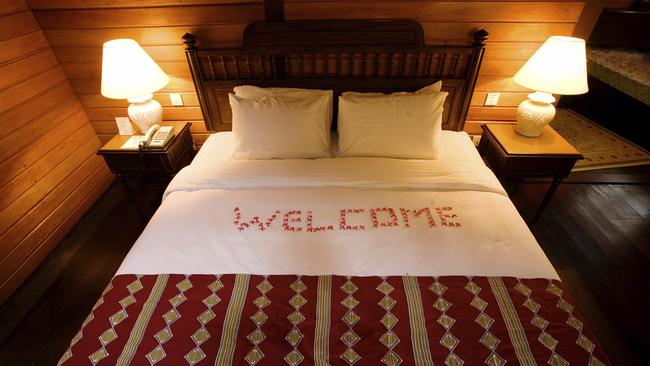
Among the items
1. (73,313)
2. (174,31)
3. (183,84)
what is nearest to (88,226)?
(73,313)

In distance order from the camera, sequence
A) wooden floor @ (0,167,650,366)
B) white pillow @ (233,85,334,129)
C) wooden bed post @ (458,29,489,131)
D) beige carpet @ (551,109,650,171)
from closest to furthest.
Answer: wooden floor @ (0,167,650,366) < wooden bed post @ (458,29,489,131) < white pillow @ (233,85,334,129) < beige carpet @ (551,109,650,171)

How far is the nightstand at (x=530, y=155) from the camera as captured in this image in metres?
1.82

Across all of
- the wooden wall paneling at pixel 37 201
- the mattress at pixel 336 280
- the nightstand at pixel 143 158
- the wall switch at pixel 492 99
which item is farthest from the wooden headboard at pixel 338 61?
the wooden wall paneling at pixel 37 201

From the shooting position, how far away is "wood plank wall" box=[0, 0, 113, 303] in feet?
5.68

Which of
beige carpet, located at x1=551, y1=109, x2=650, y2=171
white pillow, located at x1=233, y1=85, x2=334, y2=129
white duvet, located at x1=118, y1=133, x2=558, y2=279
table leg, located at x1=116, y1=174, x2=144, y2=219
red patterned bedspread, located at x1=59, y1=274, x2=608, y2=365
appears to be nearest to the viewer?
red patterned bedspread, located at x1=59, y1=274, x2=608, y2=365

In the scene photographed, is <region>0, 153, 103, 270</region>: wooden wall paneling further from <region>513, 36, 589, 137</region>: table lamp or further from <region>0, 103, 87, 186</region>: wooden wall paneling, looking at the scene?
<region>513, 36, 589, 137</region>: table lamp

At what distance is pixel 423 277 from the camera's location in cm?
117

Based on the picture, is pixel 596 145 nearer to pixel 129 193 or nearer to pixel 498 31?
pixel 498 31

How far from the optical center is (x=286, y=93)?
6.29 ft

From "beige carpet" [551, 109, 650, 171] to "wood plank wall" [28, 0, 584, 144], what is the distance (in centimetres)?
144

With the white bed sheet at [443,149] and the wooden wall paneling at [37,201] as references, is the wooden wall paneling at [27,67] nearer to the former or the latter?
the wooden wall paneling at [37,201]

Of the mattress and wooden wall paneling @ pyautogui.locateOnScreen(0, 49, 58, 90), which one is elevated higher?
wooden wall paneling @ pyautogui.locateOnScreen(0, 49, 58, 90)

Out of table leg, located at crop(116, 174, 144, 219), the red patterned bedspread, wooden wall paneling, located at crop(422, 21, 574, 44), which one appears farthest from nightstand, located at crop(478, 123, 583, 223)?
table leg, located at crop(116, 174, 144, 219)

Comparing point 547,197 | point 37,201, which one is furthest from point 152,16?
point 547,197
